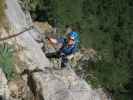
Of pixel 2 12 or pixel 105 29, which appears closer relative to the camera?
pixel 2 12

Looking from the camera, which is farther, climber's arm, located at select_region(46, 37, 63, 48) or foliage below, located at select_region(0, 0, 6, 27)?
climber's arm, located at select_region(46, 37, 63, 48)

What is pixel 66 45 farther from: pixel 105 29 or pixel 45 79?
pixel 105 29

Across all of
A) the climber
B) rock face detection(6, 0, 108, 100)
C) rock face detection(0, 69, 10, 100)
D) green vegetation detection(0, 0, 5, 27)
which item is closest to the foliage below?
green vegetation detection(0, 0, 5, 27)

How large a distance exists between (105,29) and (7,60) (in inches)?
465

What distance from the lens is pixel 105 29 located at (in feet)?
83.5

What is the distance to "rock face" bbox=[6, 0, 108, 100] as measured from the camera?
538 inches

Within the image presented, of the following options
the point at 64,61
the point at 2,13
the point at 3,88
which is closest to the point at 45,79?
the point at 3,88

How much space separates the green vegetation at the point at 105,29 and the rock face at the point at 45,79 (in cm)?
582

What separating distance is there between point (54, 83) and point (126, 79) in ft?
32.8

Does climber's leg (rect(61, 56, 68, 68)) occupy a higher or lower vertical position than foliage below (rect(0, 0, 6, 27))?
lower

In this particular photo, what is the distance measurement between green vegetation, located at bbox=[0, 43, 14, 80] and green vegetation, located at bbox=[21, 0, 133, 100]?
23.2ft

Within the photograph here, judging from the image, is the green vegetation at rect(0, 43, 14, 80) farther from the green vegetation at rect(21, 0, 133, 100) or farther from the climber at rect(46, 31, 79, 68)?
the green vegetation at rect(21, 0, 133, 100)

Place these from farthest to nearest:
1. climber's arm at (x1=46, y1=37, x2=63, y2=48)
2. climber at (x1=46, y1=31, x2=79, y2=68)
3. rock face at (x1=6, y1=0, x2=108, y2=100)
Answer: climber's arm at (x1=46, y1=37, x2=63, y2=48) → climber at (x1=46, y1=31, x2=79, y2=68) → rock face at (x1=6, y1=0, x2=108, y2=100)

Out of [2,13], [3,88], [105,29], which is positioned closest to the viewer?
[3,88]
